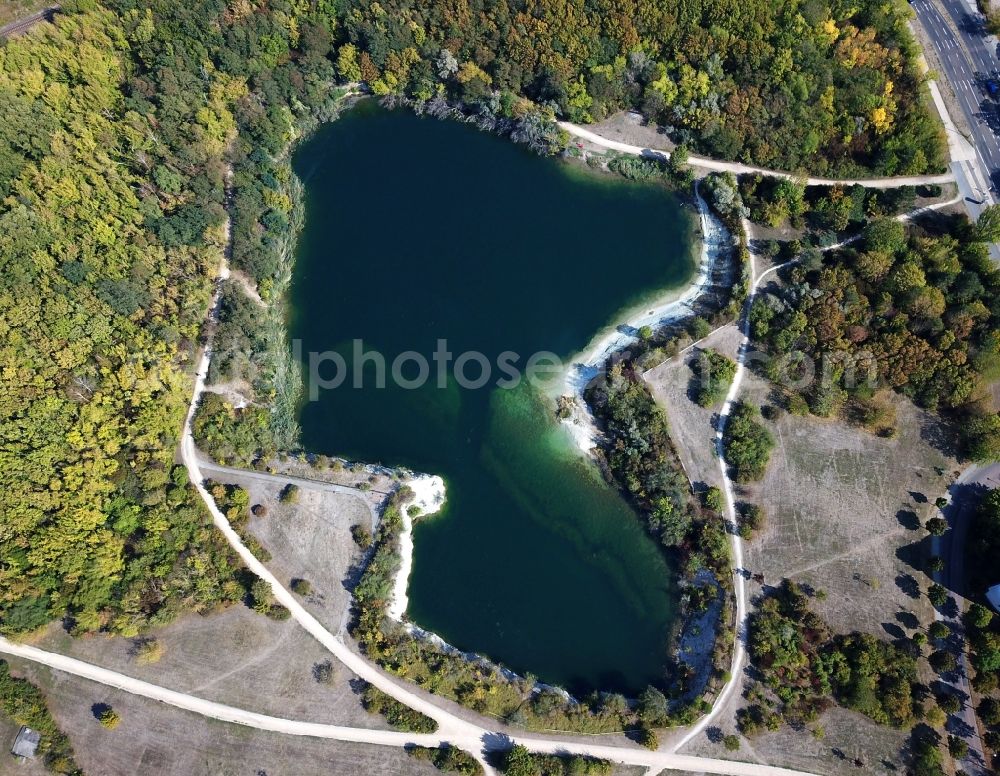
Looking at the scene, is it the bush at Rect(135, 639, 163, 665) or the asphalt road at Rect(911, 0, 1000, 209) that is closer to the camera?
the bush at Rect(135, 639, 163, 665)

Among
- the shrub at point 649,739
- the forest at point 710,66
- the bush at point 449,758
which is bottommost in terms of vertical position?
the bush at point 449,758

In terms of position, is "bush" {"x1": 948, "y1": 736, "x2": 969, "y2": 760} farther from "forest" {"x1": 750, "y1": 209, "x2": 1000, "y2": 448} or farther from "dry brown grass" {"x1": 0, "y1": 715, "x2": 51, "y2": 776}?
"dry brown grass" {"x1": 0, "y1": 715, "x2": 51, "y2": 776}

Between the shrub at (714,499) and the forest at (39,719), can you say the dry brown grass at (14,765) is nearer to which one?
the forest at (39,719)

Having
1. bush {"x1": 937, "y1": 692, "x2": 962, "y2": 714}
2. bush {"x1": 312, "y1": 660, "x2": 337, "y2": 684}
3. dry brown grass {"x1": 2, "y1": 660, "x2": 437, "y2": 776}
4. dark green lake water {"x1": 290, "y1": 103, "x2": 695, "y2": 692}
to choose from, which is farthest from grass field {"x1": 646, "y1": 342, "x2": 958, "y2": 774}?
bush {"x1": 312, "y1": 660, "x2": 337, "y2": 684}

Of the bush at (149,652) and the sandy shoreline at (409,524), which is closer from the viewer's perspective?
the bush at (149,652)

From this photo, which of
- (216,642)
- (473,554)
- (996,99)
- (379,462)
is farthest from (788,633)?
(996,99)

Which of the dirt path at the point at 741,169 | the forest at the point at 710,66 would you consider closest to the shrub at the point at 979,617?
the dirt path at the point at 741,169
